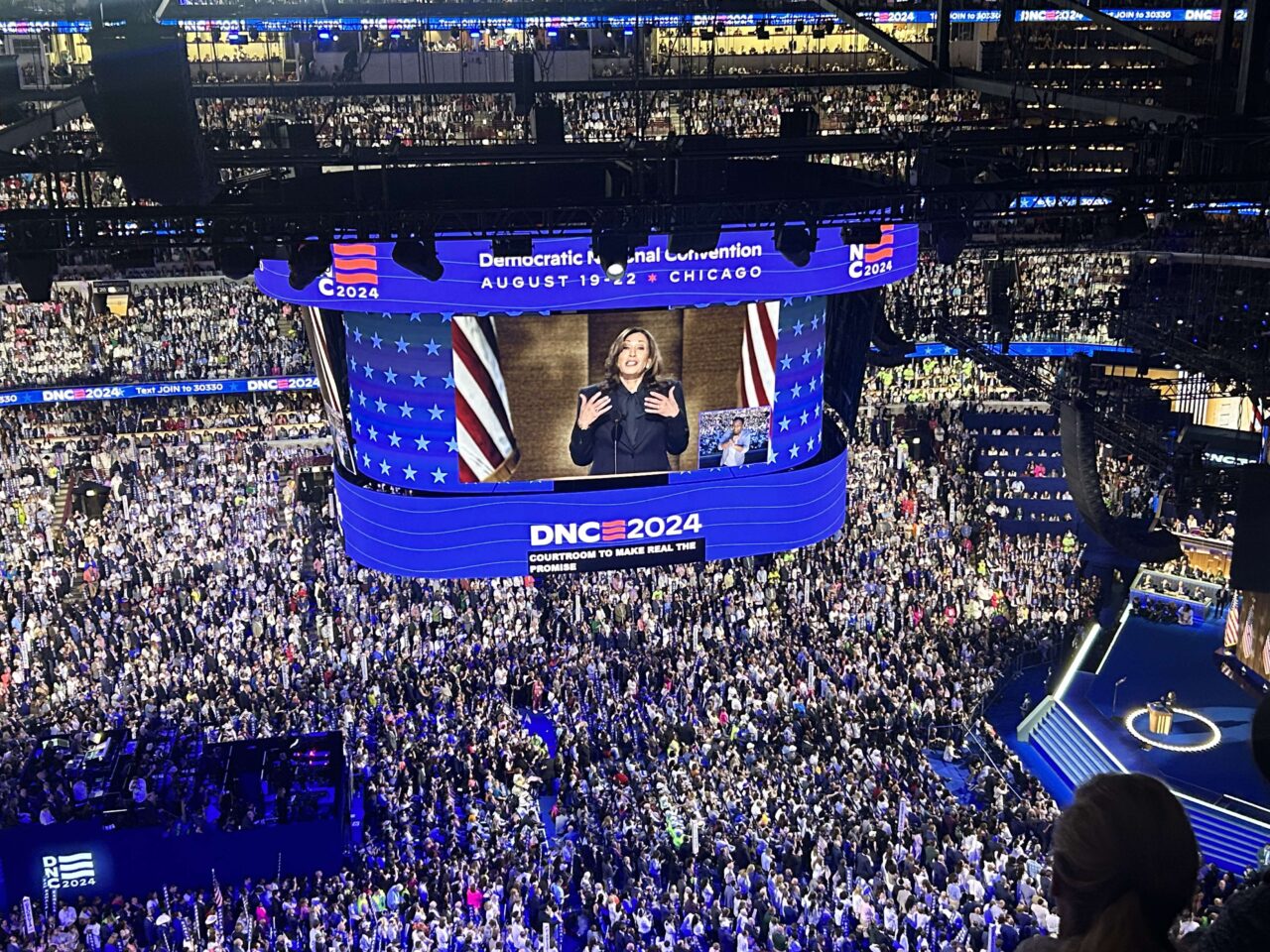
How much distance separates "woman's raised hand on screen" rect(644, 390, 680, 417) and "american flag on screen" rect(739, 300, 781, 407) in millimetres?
850

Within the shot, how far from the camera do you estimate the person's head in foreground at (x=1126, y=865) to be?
192 centimetres

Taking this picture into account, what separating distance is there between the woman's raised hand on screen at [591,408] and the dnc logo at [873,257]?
10.4 ft

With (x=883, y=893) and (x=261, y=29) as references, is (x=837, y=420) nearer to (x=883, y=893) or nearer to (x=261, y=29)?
(x=883, y=893)

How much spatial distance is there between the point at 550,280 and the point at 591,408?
1795 millimetres

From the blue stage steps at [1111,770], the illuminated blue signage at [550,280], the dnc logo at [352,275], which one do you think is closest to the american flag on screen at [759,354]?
the illuminated blue signage at [550,280]

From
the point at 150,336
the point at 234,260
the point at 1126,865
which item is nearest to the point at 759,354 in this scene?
the point at 234,260

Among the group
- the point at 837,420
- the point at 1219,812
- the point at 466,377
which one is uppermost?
the point at 466,377

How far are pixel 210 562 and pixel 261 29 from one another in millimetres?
10764

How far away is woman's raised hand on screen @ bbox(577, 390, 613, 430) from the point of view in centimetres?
1493

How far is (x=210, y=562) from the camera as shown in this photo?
21.3 metres

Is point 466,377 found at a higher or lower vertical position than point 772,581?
higher

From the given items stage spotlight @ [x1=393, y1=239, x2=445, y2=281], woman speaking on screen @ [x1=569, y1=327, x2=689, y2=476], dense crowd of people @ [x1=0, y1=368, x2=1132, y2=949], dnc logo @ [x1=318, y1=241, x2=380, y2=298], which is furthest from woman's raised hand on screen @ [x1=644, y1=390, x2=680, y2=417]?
dense crowd of people @ [x1=0, y1=368, x2=1132, y2=949]

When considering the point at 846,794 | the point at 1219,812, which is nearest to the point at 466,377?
the point at 846,794

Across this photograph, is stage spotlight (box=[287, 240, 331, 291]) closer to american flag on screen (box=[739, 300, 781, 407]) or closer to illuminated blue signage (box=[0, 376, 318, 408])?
american flag on screen (box=[739, 300, 781, 407])
